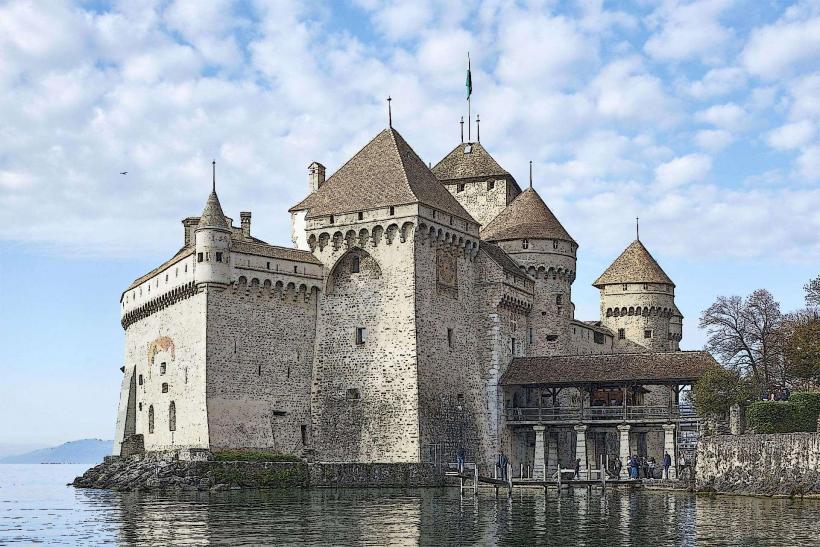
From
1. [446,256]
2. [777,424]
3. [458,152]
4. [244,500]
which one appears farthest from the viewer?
[458,152]

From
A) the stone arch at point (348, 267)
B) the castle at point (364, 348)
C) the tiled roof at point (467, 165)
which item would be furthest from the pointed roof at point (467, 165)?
the stone arch at point (348, 267)

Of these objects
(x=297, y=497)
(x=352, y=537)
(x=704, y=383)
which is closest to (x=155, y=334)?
(x=297, y=497)

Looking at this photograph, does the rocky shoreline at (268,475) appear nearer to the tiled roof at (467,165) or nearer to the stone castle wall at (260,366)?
the stone castle wall at (260,366)

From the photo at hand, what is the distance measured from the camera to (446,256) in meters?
51.9

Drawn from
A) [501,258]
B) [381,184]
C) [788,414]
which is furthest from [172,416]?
[788,414]

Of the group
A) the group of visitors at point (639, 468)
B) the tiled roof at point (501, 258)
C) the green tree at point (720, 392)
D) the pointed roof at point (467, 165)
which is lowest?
the group of visitors at point (639, 468)

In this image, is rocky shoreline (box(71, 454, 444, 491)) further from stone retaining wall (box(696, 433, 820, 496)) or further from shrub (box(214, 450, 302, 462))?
stone retaining wall (box(696, 433, 820, 496))

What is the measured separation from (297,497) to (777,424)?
16.5 meters

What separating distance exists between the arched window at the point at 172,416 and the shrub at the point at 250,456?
14.2 feet

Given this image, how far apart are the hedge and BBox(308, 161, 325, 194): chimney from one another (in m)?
22.6

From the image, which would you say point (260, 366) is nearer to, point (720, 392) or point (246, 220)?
point (246, 220)

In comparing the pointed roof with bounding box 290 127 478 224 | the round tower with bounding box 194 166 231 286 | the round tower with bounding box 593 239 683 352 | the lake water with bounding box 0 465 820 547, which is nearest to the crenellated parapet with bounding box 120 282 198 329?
the round tower with bounding box 194 166 231 286

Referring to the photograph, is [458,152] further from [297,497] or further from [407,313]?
[297,497]

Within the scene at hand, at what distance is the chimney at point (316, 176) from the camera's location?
55.2 m
